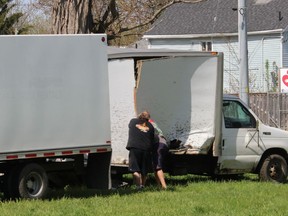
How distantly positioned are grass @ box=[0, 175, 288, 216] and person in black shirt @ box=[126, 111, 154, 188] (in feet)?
1.47

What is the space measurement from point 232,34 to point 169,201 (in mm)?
33261

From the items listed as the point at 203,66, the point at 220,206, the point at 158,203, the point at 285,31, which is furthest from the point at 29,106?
the point at 285,31

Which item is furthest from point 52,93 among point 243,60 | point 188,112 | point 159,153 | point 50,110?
point 243,60

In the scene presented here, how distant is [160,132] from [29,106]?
3669 millimetres

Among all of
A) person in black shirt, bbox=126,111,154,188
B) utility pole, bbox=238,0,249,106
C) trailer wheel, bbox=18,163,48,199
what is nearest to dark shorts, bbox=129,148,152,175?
person in black shirt, bbox=126,111,154,188

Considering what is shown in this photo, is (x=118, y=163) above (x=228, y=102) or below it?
below

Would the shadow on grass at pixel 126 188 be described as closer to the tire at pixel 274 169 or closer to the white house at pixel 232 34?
the tire at pixel 274 169

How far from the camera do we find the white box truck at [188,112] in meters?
15.1

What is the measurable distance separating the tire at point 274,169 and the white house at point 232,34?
2677 cm

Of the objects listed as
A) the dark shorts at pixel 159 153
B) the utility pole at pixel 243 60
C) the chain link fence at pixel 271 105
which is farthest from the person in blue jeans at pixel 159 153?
the chain link fence at pixel 271 105

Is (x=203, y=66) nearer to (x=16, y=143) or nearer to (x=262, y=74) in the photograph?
(x=16, y=143)

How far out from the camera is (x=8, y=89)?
12070mm

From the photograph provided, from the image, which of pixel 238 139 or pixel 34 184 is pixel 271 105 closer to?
pixel 238 139

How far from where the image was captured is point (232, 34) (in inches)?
1769
